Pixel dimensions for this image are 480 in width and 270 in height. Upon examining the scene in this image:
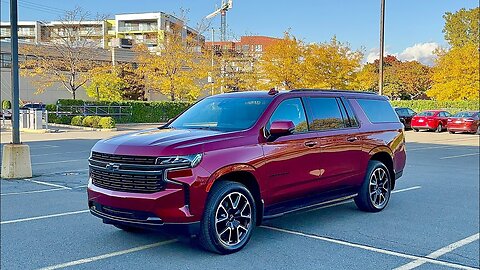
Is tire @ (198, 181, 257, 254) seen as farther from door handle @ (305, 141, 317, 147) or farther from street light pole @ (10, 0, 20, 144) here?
street light pole @ (10, 0, 20, 144)

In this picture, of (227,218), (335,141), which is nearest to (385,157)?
(335,141)

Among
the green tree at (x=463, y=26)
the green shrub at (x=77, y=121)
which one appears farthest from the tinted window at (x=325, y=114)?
the green tree at (x=463, y=26)

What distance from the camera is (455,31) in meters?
78.6

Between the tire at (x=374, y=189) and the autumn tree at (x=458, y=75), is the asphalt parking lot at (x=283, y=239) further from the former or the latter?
the autumn tree at (x=458, y=75)

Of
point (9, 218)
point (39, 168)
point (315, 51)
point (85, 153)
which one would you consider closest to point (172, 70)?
point (315, 51)

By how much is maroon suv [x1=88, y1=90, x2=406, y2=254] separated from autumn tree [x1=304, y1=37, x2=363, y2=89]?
28464mm

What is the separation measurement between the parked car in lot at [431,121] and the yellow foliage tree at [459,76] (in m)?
13.6

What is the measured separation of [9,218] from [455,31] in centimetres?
8246

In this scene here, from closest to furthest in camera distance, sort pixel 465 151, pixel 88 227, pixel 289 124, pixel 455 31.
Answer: pixel 289 124 < pixel 88 227 < pixel 465 151 < pixel 455 31

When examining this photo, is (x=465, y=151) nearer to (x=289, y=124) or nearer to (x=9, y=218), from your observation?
(x=289, y=124)

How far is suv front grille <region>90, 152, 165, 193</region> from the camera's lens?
16.5 feet

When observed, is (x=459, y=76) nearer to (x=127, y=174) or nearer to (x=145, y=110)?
(x=145, y=110)

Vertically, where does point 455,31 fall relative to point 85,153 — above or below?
above

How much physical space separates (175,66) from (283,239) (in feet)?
118
